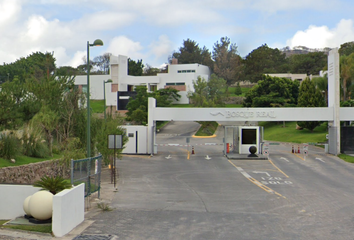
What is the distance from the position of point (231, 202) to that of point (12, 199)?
329 inches

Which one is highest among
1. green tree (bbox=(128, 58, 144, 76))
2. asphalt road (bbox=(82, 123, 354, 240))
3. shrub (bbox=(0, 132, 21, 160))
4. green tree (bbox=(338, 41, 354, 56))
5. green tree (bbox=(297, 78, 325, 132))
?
green tree (bbox=(338, 41, 354, 56))

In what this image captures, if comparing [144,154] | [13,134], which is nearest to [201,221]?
[13,134]

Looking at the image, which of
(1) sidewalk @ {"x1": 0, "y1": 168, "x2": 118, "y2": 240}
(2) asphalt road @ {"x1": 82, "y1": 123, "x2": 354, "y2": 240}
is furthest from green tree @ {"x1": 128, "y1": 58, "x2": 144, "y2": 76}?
(1) sidewalk @ {"x1": 0, "y1": 168, "x2": 118, "y2": 240}

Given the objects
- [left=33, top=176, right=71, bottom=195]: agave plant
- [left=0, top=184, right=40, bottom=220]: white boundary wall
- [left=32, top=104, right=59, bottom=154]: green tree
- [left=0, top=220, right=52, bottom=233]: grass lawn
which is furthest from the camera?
[left=32, top=104, right=59, bottom=154]: green tree

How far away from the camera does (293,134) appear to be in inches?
2376

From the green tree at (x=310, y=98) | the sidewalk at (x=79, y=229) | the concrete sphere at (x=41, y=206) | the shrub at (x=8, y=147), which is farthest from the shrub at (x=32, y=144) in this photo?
the green tree at (x=310, y=98)

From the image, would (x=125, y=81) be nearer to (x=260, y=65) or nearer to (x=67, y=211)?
(x=260, y=65)

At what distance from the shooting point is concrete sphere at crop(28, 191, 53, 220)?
40.9 feet

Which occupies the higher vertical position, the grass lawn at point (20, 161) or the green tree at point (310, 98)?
the green tree at point (310, 98)

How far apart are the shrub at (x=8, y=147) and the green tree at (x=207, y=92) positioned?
2301 inches

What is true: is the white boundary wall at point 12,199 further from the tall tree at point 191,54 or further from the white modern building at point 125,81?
the tall tree at point 191,54

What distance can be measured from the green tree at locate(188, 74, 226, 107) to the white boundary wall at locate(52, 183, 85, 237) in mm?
66766

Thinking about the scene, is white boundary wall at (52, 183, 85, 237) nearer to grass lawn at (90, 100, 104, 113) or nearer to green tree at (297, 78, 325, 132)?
green tree at (297, 78, 325, 132)

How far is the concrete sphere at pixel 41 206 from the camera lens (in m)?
12.5
